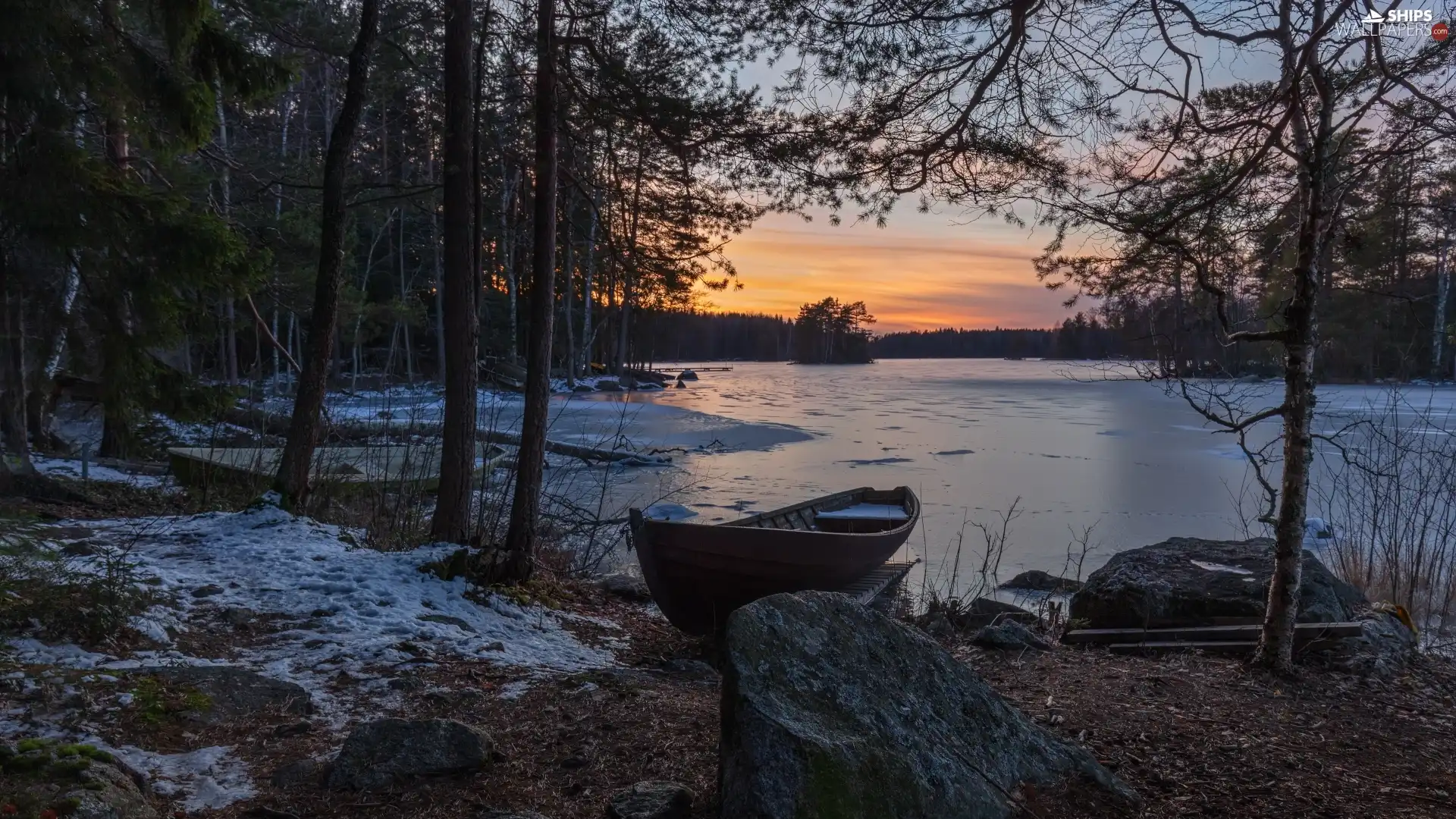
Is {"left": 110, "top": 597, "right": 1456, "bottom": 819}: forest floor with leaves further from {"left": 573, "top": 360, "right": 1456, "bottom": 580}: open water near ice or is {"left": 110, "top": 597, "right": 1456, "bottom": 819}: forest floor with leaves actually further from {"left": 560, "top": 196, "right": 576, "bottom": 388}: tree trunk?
{"left": 560, "top": 196, "right": 576, "bottom": 388}: tree trunk

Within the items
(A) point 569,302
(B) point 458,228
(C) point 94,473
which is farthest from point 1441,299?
(A) point 569,302

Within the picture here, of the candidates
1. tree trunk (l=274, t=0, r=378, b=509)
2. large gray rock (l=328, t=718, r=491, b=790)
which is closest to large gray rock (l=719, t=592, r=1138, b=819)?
large gray rock (l=328, t=718, r=491, b=790)

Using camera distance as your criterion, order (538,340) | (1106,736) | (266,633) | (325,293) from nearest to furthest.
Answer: (1106,736)
(266,633)
(538,340)
(325,293)

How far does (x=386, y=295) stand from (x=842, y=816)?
3079 centimetres

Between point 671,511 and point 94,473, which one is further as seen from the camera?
point 671,511

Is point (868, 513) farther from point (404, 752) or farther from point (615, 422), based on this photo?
point (615, 422)

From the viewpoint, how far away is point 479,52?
21.0 feet

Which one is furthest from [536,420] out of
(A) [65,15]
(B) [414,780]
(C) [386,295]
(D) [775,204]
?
(C) [386,295]

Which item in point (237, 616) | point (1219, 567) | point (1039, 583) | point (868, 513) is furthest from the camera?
point (868, 513)

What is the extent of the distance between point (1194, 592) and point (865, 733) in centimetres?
409

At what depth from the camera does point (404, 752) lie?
2846 mm

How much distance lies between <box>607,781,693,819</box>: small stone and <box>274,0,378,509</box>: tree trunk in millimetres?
5170

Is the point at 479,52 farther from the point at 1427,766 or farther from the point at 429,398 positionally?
the point at 429,398

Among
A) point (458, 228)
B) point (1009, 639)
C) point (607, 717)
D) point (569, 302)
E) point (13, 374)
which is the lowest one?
point (1009, 639)
